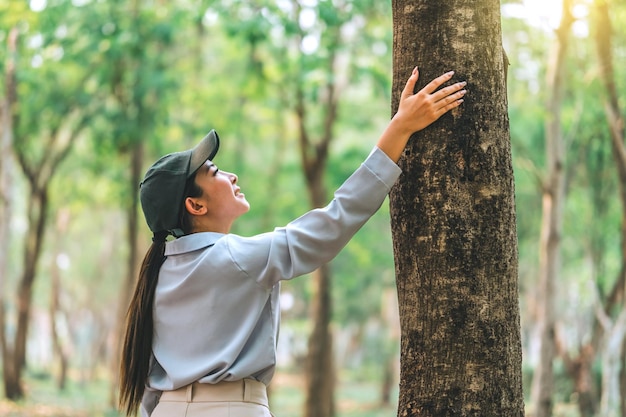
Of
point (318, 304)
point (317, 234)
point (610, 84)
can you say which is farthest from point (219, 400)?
point (318, 304)

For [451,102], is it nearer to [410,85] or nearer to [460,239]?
[410,85]

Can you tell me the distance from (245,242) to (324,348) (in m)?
11.9

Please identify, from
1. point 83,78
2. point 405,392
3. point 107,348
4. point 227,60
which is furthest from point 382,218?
point 107,348

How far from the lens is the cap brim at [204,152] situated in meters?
2.81

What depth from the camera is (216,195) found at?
2.88 m

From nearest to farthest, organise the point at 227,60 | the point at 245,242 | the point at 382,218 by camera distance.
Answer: the point at 245,242
the point at 227,60
the point at 382,218

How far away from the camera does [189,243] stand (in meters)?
2.80

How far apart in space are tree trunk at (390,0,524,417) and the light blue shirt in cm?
23

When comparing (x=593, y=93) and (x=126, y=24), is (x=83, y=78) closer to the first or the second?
(x=126, y=24)

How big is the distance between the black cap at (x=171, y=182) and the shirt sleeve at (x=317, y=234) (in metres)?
0.31

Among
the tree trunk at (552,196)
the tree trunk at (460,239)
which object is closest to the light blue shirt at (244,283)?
the tree trunk at (460,239)

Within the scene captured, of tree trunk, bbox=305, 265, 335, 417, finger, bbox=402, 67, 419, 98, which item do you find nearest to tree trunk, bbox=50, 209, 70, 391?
tree trunk, bbox=305, 265, 335, 417

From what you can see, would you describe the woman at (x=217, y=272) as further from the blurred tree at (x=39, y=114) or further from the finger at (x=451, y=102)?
the blurred tree at (x=39, y=114)

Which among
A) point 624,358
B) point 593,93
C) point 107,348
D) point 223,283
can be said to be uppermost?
point 593,93
